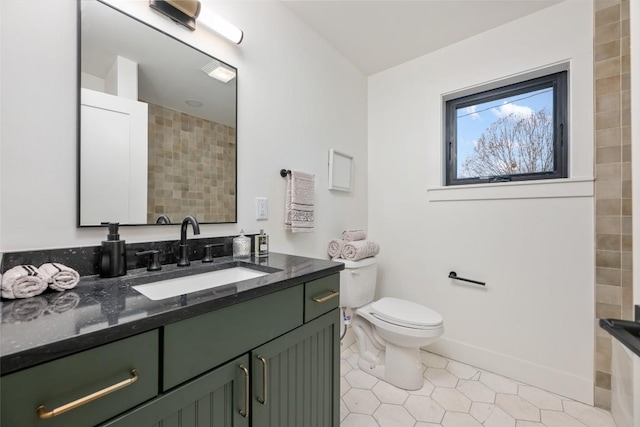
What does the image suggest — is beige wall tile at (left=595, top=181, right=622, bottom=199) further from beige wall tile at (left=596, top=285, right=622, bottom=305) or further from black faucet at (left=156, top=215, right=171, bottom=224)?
black faucet at (left=156, top=215, right=171, bottom=224)

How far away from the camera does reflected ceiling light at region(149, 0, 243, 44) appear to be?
1.10 metres

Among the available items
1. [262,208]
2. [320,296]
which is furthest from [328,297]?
[262,208]

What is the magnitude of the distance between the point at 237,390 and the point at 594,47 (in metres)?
2.40

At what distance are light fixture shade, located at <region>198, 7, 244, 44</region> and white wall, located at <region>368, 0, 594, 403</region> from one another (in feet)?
4.62

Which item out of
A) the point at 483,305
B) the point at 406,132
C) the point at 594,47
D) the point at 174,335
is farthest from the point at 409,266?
the point at 174,335

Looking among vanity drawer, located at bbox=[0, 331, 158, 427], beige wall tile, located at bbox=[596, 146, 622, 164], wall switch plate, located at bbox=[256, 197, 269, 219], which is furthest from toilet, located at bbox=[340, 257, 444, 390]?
vanity drawer, located at bbox=[0, 331, 158, 427]

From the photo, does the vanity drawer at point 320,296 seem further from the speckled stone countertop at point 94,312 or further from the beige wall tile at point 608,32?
the beige wall tile at point 608,32

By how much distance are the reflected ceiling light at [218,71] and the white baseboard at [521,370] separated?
7.41 feet

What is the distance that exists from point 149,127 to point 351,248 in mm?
1335

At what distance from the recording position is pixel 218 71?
132cm

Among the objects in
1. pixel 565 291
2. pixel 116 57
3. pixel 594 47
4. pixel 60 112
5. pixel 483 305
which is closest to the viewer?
pixel 60 112

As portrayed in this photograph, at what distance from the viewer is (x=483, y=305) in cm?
189

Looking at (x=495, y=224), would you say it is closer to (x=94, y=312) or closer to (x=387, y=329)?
(x=387, y=329)

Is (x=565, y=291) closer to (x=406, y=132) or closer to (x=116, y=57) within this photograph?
(x=406, y=132)
